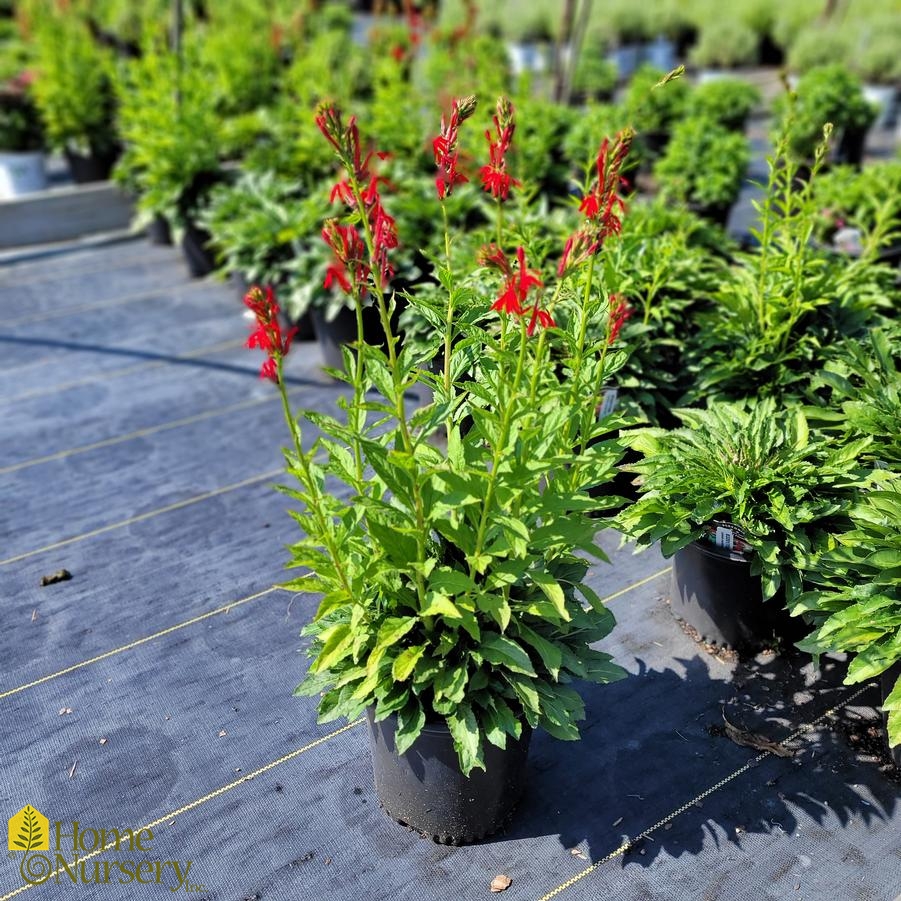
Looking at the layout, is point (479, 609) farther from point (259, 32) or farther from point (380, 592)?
point (259, 32)

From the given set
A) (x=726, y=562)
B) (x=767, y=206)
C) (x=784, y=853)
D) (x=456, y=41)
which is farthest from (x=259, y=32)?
(x=784, y=853)

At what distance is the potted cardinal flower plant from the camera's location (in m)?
1.94

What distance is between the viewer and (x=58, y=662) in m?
2.93

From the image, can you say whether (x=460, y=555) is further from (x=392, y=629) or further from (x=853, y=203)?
(x=853, y=203)

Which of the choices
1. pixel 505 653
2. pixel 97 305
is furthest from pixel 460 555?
pixel 97 305

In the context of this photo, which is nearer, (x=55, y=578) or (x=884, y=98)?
(x=55, y=578)

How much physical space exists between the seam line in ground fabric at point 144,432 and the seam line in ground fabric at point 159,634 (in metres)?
1.45

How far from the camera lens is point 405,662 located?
204cm

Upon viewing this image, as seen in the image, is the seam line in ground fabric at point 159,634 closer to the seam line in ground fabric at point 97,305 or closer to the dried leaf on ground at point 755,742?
the dried leaf on ground at point 755,742

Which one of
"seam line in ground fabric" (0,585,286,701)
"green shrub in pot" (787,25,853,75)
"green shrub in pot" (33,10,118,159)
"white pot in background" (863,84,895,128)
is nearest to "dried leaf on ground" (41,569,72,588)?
"seam line in ground fabric" (0,585,286,701)

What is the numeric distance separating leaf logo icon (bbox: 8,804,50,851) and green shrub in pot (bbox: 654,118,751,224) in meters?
5.34

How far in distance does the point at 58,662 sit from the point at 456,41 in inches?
285

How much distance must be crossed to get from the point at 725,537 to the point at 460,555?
40.3 inches

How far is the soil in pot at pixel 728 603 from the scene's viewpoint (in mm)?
2850
